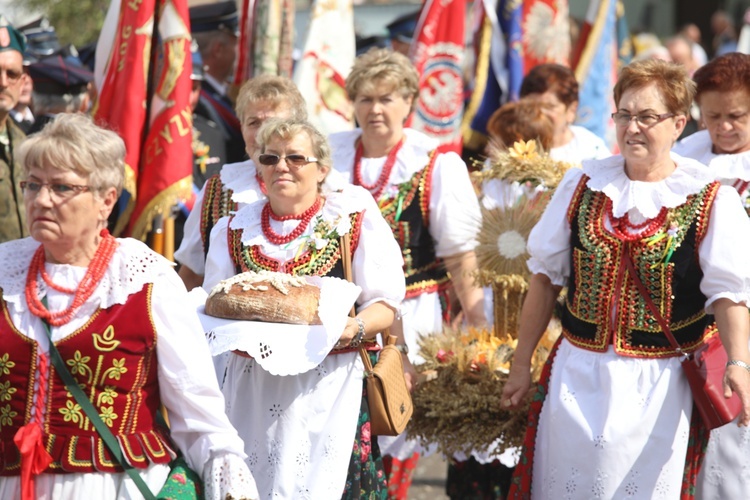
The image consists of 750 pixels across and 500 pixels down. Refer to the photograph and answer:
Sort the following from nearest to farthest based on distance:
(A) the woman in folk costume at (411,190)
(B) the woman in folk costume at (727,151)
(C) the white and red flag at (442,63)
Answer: (B) the woman in folk costume at (727,151), (A) the woman in folk costume at (411,190), (C) the white and red flag at (442,63)

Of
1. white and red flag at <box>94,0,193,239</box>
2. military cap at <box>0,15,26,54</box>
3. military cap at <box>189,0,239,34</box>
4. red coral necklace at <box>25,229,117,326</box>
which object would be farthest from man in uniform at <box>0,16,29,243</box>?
military cap at <box>189,0,239,34</box>

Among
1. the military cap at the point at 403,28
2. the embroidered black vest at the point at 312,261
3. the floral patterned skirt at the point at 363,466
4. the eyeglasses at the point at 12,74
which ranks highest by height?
the military cap at the point at 403,28

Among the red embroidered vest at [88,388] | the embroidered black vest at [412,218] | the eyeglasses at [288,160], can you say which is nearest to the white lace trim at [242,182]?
the eyeglasses at [288,160]

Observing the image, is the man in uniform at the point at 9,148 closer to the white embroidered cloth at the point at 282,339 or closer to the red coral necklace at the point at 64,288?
the white embroidered cloth at the point at 282,339

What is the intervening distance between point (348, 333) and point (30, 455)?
1272 mm

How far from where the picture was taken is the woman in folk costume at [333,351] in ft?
13.6

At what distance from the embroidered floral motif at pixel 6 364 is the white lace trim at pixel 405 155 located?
2.59 metres

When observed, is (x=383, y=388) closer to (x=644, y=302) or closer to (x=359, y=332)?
(x=359, y=332)

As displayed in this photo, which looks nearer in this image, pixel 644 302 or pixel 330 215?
pixel 644 302

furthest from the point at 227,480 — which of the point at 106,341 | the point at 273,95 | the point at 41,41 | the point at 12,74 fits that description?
the point at 41,41

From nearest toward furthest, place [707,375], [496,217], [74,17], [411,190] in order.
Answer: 1. [707,375]
2. [496,217]
3. [411,190]
4. [74,17]

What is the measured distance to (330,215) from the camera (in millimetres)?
4270

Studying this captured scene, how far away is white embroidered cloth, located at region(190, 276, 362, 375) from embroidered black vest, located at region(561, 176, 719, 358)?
891 mm

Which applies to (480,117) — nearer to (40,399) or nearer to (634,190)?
(634,190)
